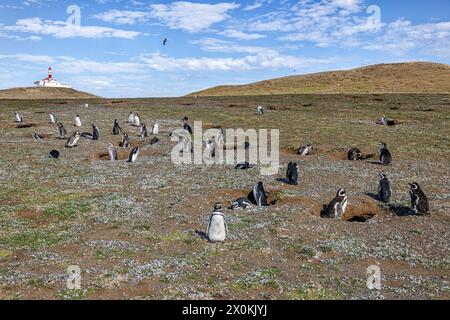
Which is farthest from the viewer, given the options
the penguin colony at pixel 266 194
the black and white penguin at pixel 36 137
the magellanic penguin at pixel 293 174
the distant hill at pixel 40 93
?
the distant hill at pixel 40 93

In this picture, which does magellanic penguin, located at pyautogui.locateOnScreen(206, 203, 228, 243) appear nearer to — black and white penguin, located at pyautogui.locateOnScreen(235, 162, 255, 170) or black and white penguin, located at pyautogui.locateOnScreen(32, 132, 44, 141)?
black and white penguin, located at pyautogui.locateOnScreen(235, 162, 255, 170)

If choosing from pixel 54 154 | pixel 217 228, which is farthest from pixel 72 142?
pixel 217 228

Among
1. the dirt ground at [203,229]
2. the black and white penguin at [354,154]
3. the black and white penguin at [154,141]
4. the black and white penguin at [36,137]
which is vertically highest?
the black and white penguin at [36,137]

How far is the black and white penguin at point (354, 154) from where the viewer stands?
25733 mm

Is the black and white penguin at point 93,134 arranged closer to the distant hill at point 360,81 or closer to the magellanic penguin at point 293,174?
the magellanic penguin at point 293,174

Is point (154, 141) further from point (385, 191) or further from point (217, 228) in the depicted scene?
point (217, 228)

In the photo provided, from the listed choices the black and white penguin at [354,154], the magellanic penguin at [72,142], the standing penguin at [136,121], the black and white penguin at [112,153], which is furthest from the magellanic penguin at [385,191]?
the standing penguin at [136,121]

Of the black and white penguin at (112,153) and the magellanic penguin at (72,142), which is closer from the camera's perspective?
the black and white penguin at (112,153)

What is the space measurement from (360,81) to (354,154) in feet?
279

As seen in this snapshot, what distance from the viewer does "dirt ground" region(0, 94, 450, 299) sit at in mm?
10656

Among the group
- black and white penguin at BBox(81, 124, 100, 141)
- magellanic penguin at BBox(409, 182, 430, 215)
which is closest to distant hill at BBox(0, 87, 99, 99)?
black and white penguin at BBox(81, 124, 100, 141)

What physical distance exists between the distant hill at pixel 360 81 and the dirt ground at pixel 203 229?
65456mm
